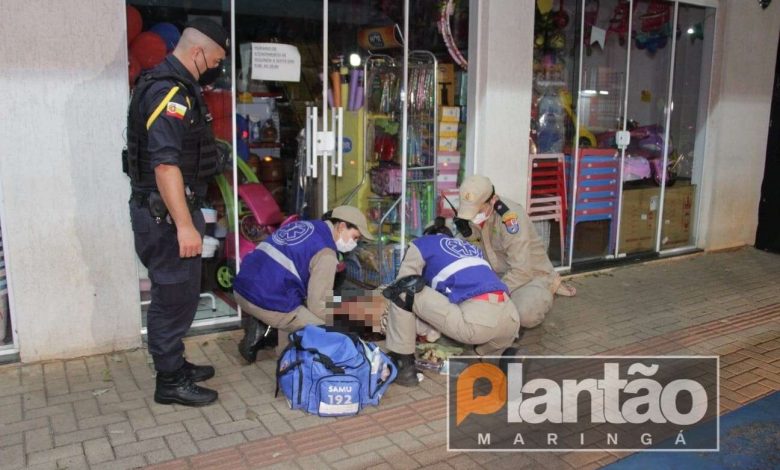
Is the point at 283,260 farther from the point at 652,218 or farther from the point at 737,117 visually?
the point at 737,117

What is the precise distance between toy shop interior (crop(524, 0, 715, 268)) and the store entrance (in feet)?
3.67

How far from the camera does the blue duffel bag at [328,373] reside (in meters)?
4.05

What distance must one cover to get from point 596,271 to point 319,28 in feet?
13.1

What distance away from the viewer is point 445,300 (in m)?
4.42

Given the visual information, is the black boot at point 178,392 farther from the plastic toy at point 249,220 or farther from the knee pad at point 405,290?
the plastic toy at point 249,220

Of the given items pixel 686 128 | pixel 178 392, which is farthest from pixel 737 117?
pixel 178 392

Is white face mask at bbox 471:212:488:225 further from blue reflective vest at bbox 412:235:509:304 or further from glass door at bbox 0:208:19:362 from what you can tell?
glass door at bbox 0:208:19:362

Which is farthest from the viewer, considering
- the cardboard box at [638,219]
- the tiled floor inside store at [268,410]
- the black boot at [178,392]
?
the cardboard box at [638,219]

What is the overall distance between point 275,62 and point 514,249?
7.96ft

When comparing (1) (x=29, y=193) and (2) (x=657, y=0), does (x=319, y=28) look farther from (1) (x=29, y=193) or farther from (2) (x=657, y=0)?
(2) (x=657, y=0)

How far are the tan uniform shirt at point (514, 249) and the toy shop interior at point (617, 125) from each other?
147cm

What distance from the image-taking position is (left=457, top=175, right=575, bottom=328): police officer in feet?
16.8

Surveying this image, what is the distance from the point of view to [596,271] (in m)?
7.65

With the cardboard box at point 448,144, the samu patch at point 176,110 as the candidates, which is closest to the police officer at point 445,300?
the samu patch at point 176,110
